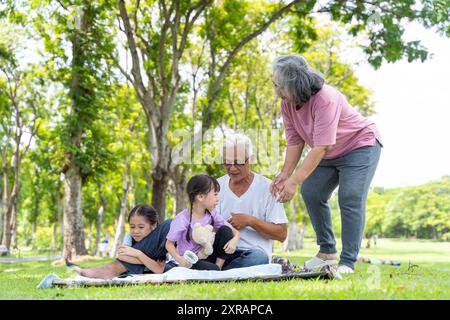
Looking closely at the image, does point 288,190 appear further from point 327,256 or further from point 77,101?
point 77,101

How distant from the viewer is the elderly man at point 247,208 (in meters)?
5.19

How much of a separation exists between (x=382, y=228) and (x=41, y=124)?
3338 centimetres

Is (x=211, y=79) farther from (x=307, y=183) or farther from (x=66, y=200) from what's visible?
(x=307, y=183)

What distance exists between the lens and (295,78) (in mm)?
4773

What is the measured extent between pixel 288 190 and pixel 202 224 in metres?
0.79

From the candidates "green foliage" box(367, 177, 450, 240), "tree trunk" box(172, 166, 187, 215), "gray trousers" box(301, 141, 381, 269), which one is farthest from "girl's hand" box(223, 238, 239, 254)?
"green foliage" box(367, 177, 450, 240)

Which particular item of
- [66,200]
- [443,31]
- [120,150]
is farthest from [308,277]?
[120,150]

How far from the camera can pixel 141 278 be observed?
172 inches

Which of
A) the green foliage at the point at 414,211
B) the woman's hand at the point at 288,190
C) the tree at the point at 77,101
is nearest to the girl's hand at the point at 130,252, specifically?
the woman's hand at the point at 288,190

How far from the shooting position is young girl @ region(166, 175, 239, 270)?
4.95 meters

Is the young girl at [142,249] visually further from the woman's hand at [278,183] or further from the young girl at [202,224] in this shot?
the woman's hand at [278,183]

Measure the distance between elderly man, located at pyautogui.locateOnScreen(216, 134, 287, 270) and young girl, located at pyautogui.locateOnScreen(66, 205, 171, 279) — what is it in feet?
1.91

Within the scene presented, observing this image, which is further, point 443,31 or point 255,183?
point 443,31

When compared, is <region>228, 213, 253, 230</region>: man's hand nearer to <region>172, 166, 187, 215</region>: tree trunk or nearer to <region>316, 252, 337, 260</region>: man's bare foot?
<region>316, 252, 337, 260</region>: man's bare foot
